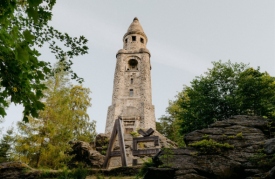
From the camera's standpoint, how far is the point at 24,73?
350 centimetres

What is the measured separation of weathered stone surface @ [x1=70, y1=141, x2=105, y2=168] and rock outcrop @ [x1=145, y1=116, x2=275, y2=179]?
750 cm

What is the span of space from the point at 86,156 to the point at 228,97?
9.98 meters

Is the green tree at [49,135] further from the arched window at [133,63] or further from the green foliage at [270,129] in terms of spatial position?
the arched window at [133,63]

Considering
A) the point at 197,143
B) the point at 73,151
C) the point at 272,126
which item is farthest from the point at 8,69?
the point at 73,151

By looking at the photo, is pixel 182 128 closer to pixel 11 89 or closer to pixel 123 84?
pixel 123 84

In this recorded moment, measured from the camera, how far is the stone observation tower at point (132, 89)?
2623 cm

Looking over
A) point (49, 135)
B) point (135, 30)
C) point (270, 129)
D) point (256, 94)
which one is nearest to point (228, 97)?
point (256, 94)

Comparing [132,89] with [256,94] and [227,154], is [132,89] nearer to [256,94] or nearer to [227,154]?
[256,94]

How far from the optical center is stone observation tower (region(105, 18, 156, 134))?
26234 mm

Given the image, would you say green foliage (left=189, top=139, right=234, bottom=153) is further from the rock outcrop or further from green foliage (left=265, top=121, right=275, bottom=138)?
green foliage (left=265, top=121, right=275, bottom=138)

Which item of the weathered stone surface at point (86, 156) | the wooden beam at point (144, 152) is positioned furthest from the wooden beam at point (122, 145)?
the weathered stone surface at point (86, 156)

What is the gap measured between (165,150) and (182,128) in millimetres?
10354

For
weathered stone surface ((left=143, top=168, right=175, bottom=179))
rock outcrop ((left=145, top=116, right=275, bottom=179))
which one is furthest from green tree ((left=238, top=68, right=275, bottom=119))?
weathered stone surface ((left=143, top=168, right=175, bottom=179))

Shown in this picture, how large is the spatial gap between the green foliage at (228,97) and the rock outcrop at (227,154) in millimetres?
7474
